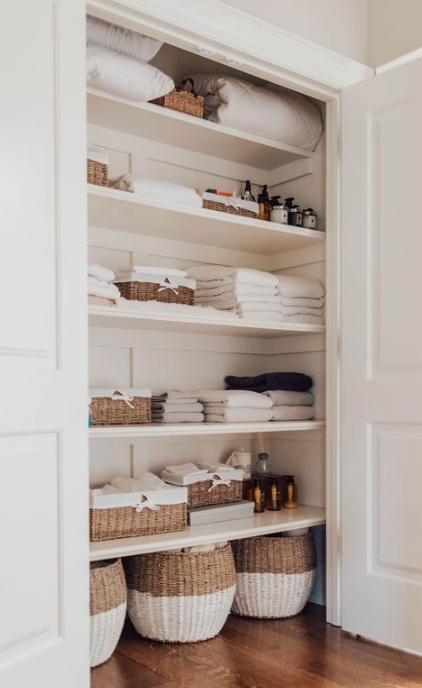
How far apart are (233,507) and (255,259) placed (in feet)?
3.83

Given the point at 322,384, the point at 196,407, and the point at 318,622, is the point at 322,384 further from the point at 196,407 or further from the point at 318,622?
the point at 318,622

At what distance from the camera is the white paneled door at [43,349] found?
1788mm

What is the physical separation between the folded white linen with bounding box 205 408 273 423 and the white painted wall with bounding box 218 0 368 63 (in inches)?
57.6

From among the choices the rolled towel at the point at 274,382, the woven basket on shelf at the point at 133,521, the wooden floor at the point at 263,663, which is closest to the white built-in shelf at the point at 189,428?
the rolled towel at the point at 274,382

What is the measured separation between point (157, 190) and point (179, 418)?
2.85 ft

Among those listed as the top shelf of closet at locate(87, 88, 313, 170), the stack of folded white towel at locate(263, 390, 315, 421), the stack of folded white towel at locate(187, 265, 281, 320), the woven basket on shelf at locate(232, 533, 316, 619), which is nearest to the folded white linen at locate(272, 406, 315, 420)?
the stack of folded white towel at locate(263, 390, 315, 421)

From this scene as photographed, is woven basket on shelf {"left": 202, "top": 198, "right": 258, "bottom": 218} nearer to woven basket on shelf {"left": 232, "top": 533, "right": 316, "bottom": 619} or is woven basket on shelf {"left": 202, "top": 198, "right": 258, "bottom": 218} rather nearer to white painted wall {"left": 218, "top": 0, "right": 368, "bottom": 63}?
white painted wall {"left": 218, "top": 0, "right": 368, "bottom": 63}

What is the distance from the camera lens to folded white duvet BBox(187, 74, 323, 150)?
115 inches

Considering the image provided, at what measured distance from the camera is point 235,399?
2914 millimetres

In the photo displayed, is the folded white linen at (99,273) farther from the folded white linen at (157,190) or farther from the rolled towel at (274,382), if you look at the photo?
the rolled towel at (274,382)

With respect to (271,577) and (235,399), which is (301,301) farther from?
(271,577)

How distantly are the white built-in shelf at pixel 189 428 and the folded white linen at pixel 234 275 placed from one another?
1.87 feet

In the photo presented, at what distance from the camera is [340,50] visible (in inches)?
118

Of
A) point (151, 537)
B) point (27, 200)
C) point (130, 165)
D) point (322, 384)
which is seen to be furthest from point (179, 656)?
point (130, 165)
